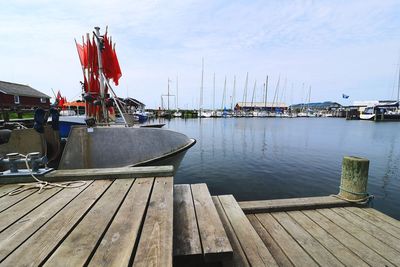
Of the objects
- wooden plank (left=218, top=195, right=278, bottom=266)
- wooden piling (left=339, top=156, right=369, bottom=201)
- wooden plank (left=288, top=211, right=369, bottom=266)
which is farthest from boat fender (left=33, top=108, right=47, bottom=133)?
wooden piling (left=339, top=156, right=369, bottom=201)

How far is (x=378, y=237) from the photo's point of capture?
10.4 feet

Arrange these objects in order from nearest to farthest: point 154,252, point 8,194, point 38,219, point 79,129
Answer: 1. point 154,252
2. point 38,219
3. point 8,194
4. point 79,129

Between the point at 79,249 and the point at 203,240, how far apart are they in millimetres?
1034

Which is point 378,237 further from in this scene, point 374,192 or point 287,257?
point 374,192

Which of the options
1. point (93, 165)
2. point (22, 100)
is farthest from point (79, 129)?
point (22, 100)

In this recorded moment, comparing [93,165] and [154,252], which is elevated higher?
[154,252]

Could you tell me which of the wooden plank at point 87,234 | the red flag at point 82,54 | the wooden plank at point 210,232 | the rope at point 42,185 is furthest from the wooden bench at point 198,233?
the red flag at point 82,54

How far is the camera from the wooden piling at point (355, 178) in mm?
4168

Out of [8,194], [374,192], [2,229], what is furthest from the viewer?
[374,192]

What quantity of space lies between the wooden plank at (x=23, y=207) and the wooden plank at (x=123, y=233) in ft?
3.02

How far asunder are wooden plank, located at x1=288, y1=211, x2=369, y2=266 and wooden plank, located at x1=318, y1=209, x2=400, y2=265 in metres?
0.37

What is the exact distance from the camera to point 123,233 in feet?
5.77

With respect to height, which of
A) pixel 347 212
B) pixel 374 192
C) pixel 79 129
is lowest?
pixel 374 192

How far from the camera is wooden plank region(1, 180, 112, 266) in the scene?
4.73 ft
